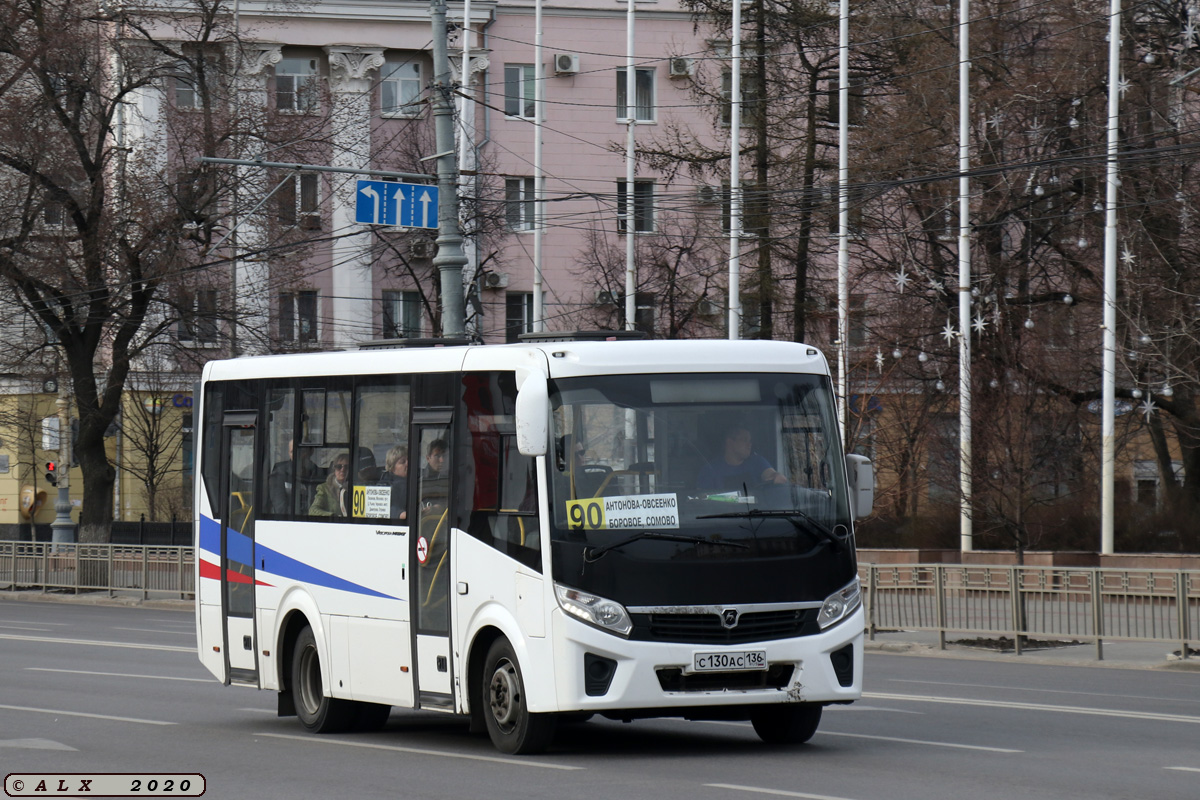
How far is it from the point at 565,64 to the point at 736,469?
146 ft

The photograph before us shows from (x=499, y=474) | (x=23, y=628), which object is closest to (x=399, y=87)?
(x=23, y=628)

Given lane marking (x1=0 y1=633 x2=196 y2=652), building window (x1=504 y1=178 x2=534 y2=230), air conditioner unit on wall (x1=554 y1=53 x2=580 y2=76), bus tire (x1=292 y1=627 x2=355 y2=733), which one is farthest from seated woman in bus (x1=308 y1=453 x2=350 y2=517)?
air conditioner unit on wall (x1=554 y1=53 x2=580 y2=76)

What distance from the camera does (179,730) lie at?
13.7m

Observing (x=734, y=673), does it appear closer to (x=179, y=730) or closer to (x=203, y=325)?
(x=179, y=730)

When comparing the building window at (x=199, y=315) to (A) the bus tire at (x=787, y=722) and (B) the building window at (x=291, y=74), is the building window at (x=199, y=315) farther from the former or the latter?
(A) the bus tire at (x=787, y=722)

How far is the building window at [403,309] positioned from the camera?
55.1m

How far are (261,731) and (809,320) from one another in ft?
102

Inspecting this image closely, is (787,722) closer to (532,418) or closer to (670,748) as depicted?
(670,748)

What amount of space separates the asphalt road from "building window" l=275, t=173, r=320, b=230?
17260 mm

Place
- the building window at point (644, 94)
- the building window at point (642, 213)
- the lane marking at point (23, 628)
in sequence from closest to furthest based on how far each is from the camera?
the lane marking at point (23, 628), the building window at point (642, 213), the building window at point (644, 94)

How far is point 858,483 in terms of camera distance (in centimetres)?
1204

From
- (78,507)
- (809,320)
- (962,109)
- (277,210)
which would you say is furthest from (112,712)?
(78,507)

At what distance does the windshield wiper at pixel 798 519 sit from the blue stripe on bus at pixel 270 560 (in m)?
2.72

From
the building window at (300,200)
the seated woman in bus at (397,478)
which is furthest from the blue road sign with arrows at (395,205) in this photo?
the seated woman in bus at (397,478)
